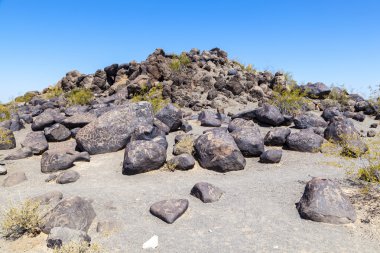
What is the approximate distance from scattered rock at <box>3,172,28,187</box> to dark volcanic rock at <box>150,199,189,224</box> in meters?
5.32

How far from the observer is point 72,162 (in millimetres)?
11906

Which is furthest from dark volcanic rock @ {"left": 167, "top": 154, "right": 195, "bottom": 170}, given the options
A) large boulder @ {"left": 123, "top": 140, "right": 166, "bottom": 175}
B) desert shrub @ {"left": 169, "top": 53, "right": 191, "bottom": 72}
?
desert shrub @ {"left": 169, "top": 53, "right": 191, "bottom": 72}

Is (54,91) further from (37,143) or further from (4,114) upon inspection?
(37,143)

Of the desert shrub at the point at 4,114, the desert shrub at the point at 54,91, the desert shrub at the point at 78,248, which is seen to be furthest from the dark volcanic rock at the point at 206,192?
the desert shrub at the point at 54,91

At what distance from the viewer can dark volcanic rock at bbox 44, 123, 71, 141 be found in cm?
1549

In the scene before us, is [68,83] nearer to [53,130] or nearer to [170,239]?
[53,130]

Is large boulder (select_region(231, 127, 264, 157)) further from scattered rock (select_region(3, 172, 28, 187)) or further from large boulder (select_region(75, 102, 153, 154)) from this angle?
scattered rock (select_region(3, 172, 28, 187))

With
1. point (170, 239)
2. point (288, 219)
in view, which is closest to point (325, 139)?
point (288, 219)

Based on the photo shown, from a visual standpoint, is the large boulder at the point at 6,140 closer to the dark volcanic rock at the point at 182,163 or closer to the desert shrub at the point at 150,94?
the dark volcanic rock at the point at 182,163

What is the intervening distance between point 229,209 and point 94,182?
15.1 ft

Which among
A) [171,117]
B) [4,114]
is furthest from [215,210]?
[4,114]

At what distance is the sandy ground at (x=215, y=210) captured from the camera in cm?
683

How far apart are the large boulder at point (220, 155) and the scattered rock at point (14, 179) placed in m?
6.09

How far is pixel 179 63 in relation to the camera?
2898cm
